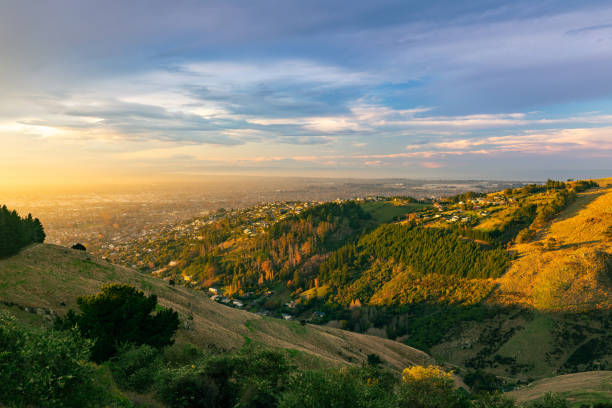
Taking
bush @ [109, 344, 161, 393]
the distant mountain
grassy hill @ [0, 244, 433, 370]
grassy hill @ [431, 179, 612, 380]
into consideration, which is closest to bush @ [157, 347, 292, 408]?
bush @ [109, 344, 161, 393]

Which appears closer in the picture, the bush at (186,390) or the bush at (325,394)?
the bush at (325,394)

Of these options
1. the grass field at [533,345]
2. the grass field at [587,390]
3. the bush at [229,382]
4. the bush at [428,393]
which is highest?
the bush at [229,382]

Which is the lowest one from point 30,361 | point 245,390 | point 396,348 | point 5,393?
point 396,348

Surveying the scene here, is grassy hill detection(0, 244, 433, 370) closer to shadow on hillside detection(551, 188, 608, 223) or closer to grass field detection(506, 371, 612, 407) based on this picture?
grass field detection(506, 371, 612, 407)

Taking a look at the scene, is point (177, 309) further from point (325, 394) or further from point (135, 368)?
point (325, 394)

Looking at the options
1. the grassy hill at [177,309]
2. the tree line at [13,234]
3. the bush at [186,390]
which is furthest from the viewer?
the tree line at [13,234]

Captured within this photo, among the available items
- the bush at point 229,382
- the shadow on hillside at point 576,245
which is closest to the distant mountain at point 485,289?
the shadow on hillside at point 576,245

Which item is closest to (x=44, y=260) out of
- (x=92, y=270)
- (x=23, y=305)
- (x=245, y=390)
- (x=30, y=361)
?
(x=92, y=270)

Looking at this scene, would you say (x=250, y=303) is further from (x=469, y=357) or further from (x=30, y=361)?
(x=30, y=361)

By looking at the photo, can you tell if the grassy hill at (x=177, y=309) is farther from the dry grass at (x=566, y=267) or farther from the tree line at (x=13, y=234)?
the dry grass at (x=566, y=267)
